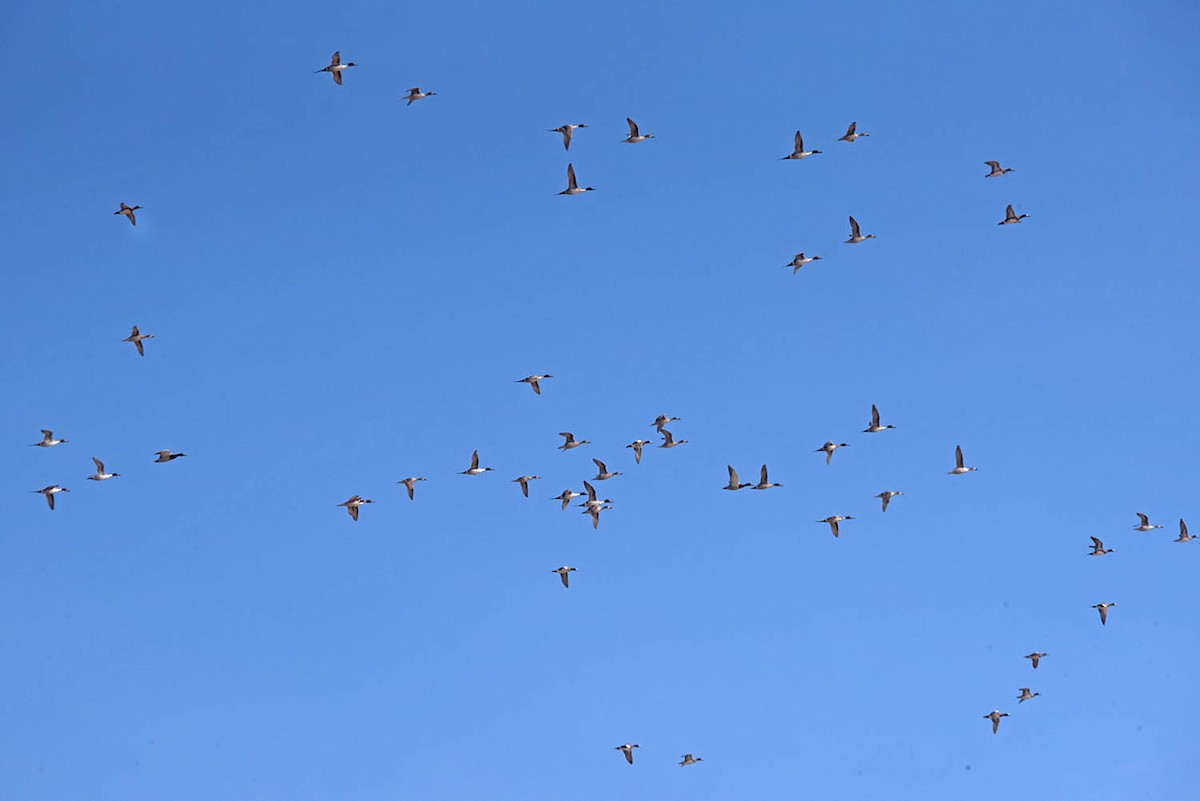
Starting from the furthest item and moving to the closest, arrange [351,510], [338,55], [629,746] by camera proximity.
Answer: [629,746], [351,510], [338,55]

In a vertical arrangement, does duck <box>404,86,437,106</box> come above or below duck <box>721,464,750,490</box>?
above

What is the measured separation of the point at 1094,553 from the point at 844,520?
48.0 feet

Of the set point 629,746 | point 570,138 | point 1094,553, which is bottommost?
point 629,746

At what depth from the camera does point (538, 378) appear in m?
88.0

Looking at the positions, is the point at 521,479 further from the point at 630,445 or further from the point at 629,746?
the point at 629,746

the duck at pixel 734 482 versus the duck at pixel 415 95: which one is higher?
the duck at pixel 415 95

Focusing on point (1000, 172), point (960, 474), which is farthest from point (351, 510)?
point (1000, 172)

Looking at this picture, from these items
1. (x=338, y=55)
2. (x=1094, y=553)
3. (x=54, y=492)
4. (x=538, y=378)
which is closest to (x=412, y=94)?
(x=338, y=55)

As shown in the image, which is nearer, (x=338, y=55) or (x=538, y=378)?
(x=338, y=55)

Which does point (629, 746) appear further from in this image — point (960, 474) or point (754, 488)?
point (960, 474)

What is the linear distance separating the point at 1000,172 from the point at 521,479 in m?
28.6

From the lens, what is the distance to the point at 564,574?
292ft

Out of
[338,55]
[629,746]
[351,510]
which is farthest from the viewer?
[629,746]

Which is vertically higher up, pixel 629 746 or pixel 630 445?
pixel 630 445
